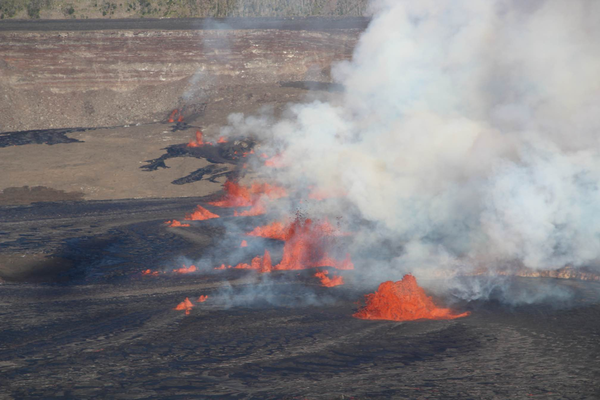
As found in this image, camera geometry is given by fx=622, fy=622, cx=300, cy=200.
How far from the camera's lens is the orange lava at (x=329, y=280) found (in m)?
19.5

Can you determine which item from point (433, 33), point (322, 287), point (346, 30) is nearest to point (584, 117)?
point (433, 33)

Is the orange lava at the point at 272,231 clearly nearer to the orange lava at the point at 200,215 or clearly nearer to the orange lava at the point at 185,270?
the orange lava at the point at 200,215

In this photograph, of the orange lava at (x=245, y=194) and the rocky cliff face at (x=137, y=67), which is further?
the rocky cliff face at (x=137, y=67)

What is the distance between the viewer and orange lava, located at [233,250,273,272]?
21812 millimetres

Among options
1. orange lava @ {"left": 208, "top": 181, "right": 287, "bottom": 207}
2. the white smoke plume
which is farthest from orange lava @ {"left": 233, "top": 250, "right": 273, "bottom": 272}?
orange lava @ {"left": 208, "top": 181, "right": 287, "bottom": 207}

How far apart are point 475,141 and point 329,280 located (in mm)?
6958

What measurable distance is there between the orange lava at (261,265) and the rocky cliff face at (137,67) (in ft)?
108

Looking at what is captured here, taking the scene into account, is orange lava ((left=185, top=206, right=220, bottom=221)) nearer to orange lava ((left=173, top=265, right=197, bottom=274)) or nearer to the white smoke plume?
the white smoke plume

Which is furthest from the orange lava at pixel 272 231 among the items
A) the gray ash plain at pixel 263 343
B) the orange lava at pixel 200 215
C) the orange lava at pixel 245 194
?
the orange lava at pixel 245 194

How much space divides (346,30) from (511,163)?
43.6 meters

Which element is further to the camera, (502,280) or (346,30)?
(346,30)

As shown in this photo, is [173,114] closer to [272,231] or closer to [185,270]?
[272,231]

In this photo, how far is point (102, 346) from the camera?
14.6m

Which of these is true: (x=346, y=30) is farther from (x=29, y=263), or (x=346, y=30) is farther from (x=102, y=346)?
(x=102, y=346)
